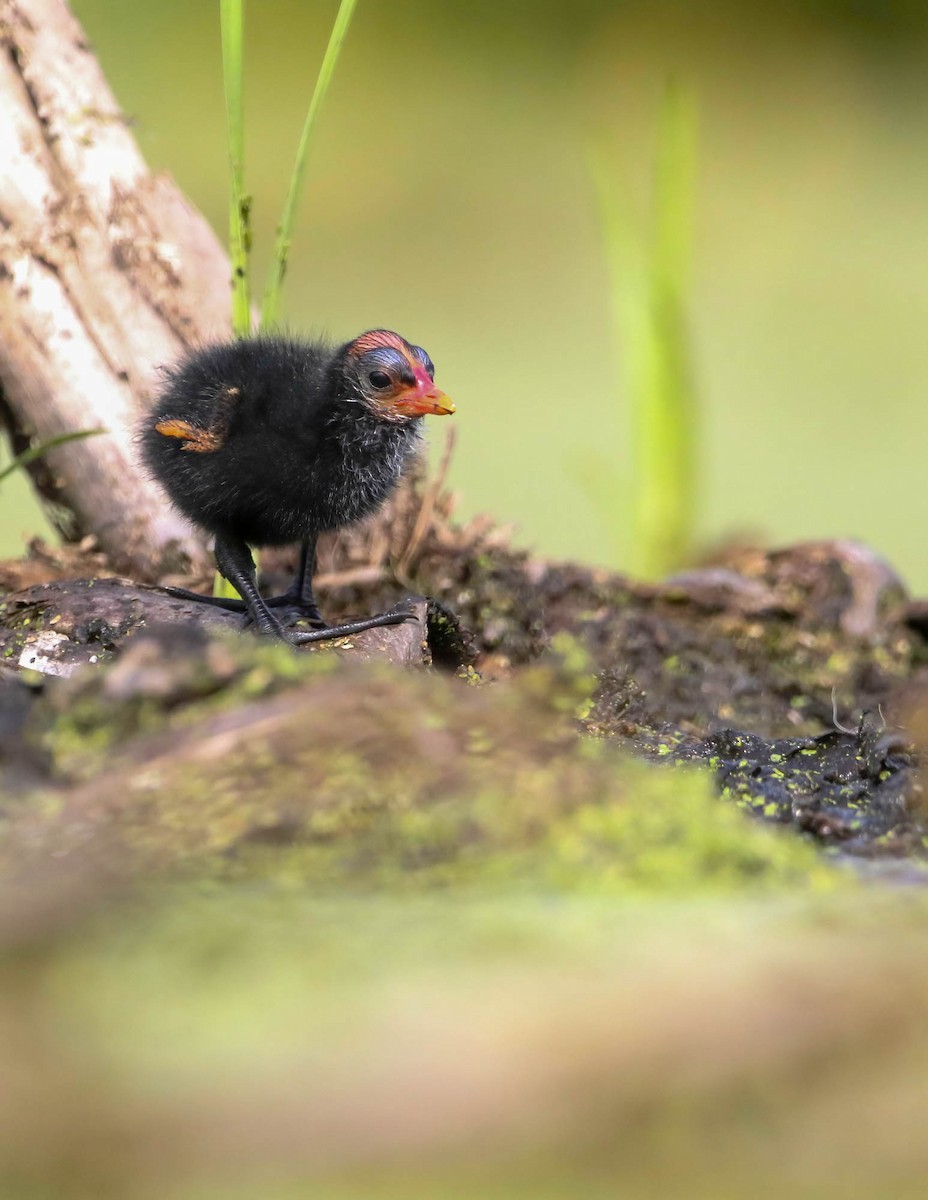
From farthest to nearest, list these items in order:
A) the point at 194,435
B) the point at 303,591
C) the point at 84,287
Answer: the point at 84,287, the point at 303,591, the point at 194,435

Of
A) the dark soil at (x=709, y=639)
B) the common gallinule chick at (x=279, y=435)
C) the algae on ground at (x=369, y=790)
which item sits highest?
the common gallinule chick at (x=279, y=435)

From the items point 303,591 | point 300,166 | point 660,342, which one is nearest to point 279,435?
point 303,591

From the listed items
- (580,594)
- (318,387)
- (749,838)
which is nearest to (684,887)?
(749,838)

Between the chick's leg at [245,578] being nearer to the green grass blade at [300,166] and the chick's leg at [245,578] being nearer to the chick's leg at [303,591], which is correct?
the chick's leg at [303,591]

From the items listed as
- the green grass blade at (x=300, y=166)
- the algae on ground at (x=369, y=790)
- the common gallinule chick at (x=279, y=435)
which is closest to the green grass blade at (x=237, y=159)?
the green grass blade at (x=300, y=166)

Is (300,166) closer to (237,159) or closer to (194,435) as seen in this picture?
(237,159)

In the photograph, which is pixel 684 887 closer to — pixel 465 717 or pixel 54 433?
pixel 465 717

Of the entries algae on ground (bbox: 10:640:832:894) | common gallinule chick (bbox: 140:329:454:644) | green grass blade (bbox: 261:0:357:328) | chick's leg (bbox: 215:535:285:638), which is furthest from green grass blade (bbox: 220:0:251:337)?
algae on ground (bbox: 10:640:832:894)

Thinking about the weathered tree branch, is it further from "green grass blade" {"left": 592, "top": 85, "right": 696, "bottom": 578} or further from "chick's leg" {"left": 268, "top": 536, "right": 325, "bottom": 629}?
"green grass blade" {"left": 592, "top": 85, "right": 696, "bottom": 578}
